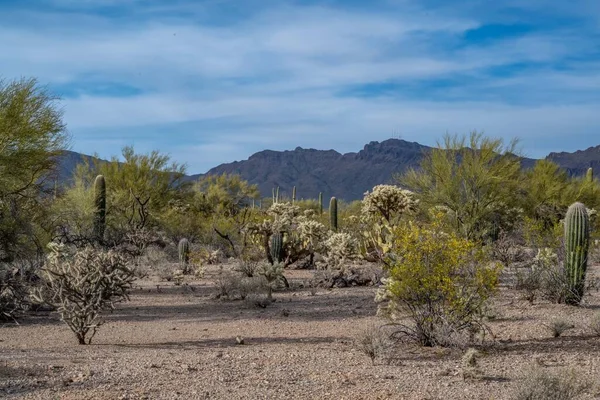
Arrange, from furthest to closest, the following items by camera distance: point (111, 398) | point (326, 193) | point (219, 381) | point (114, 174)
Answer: point (326, 193) < point (114, 174) < point (219, 381) < point (111, 398)

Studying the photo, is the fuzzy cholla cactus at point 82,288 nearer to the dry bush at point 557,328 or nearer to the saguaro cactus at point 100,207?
the dry bush at point 557,328

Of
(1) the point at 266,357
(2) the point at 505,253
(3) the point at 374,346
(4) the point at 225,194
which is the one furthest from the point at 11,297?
(4) the point at 225,194

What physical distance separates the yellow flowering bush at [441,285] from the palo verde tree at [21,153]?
7950 mm

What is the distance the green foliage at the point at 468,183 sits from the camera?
2269 centimetres

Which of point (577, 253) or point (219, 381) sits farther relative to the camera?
point (577, 253)

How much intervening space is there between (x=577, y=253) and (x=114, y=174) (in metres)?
23.0

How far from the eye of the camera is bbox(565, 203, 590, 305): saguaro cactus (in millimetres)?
12820

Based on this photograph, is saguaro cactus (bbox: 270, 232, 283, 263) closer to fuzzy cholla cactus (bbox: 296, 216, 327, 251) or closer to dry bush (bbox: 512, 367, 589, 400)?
fuzzy cholla cactus (bbox: 296, 216, 327, 251)

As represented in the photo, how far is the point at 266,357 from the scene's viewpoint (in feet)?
29.2

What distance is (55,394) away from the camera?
6793mm

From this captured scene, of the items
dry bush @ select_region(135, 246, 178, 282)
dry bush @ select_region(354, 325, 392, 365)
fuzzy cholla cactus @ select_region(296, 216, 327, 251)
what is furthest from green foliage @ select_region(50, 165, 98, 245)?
dry bush @ select_region(354, 325, 392, 365)

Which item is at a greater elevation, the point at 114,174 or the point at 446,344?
the point at 114,174

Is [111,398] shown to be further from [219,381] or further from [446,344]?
[446,344]

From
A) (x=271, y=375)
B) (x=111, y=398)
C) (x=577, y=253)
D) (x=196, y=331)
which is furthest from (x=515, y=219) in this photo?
(x=111, y=398)
